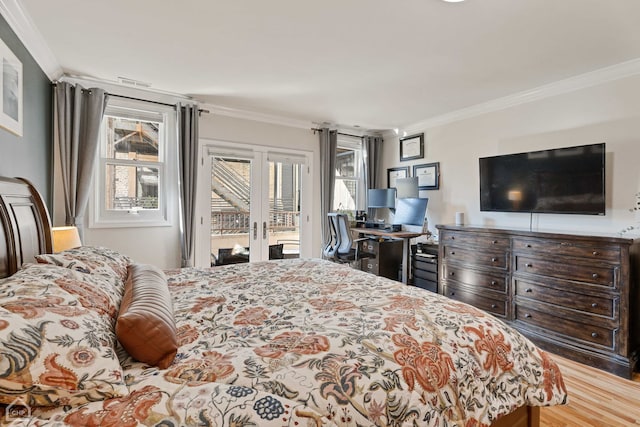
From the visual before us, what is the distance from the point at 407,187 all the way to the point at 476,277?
1.65 m

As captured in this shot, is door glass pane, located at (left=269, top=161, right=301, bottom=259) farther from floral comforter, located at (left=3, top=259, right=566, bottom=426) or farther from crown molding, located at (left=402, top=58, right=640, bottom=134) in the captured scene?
floral comforter, located at (left=3, top=259, right=566, bottom=426)

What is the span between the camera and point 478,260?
132 inches

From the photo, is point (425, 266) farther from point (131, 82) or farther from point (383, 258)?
point (131, 82)

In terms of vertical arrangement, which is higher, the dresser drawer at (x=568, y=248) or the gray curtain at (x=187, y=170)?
the gray curtain at (x=187, y=170)

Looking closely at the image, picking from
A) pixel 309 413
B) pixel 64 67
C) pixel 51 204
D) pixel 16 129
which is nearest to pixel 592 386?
pixel 309 413

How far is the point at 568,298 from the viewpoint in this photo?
2.67 metres

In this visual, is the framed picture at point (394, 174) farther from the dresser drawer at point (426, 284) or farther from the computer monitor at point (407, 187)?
the dresser drawer at point (426, 284)

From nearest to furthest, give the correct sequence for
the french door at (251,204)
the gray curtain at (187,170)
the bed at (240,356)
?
the bed at (240,356), the gray curtain at (187,170), the french door at (251,204)

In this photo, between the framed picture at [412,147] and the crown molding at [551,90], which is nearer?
the crown molding at [551,90]

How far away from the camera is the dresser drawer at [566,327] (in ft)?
8.13

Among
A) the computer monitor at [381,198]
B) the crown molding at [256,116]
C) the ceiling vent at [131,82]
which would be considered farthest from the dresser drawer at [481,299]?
the ceiling vent at [131,82]

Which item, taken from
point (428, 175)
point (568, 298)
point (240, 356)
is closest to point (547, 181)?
point (568, 298)

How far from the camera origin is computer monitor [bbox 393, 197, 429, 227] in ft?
14.2

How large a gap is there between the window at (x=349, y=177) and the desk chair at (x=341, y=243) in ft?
3.10
